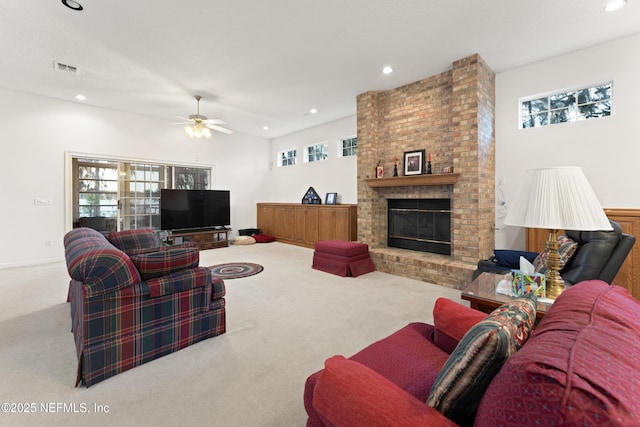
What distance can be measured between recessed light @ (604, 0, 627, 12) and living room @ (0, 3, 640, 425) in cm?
76

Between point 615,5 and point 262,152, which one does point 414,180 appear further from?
point 262,152

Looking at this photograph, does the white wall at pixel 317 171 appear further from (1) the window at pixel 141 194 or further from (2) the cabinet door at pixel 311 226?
A: (1) the window at pixel 141 194

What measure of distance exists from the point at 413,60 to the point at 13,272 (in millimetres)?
6984

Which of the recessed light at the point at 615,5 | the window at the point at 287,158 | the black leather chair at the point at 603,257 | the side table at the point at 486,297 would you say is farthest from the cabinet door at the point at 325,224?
the recessed light at the point at 615,5

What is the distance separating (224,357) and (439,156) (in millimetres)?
3879

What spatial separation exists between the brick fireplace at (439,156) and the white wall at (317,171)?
1.28 m

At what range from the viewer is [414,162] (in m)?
Answer: 4.50

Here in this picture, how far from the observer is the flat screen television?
6.29m

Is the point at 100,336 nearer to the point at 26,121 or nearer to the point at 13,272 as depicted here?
the point at 13,272

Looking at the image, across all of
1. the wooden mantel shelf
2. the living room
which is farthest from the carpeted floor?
the wooden mantel shelf

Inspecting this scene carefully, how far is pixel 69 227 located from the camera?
5297 millimetres

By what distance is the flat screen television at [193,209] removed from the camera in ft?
20.6

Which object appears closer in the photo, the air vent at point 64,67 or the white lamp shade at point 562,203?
the white lamp shade at point 562,203

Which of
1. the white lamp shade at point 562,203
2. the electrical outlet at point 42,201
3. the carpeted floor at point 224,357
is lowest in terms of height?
the carpeted floor at point 224,357
